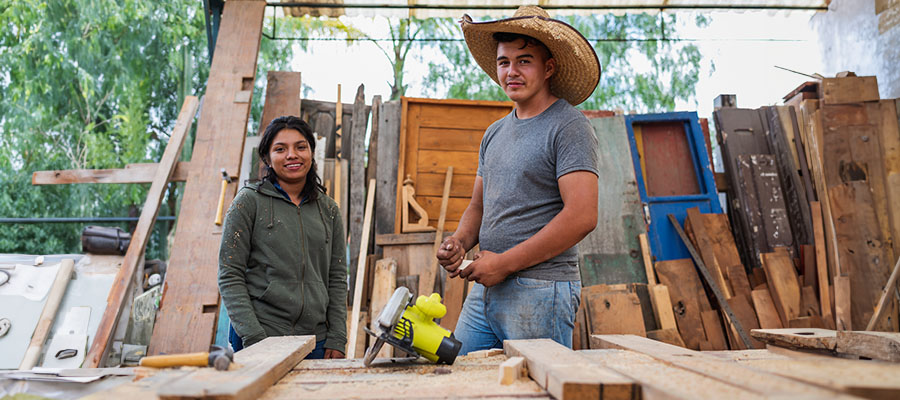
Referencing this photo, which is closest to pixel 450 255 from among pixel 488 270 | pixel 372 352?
pixel 488 270

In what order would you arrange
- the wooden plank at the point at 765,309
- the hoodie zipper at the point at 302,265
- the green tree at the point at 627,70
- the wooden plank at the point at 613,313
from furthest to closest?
the green tree at the point at 627,70, the wooden plank at the point at 765,309, the wooden plank at the point at 613,313, the hoodie zipper at the point at 302,265

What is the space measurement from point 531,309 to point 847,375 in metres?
1.21

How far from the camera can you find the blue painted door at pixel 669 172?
17.5ft

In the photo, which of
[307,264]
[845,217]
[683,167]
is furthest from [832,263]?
[307,264]

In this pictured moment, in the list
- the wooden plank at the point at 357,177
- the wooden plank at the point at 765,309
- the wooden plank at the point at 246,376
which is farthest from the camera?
the wooden plank at the point at 357,177

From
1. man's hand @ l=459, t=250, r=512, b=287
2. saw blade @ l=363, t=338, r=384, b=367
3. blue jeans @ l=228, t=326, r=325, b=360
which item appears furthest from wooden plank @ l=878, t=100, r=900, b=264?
saw blade @ l=363, t=338, r=384, b=367

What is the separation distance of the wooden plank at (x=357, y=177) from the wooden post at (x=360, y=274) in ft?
0.04

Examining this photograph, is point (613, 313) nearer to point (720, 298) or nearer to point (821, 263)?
point (720, 298)

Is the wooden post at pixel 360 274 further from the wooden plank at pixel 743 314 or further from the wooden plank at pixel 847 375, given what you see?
the wooden plank at pixel 847 375

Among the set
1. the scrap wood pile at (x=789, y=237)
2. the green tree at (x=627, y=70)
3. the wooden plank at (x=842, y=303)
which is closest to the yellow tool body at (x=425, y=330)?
the scrap wood pile at (x=789, y=237)

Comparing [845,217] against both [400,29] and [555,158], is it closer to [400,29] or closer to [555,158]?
[555,158]

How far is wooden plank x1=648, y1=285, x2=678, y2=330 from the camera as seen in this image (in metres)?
4.81

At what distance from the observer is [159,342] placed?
395 centimetres

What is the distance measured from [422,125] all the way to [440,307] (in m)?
3.99
